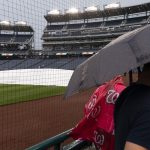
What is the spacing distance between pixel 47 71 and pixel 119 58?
75.4 feet

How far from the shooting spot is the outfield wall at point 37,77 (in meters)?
24.2

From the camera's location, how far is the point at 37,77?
2561cm

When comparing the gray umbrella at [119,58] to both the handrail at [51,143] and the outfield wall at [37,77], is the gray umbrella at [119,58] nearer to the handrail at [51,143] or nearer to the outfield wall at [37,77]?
the handrail at [51,143]

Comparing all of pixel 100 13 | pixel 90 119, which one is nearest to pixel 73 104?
pixel 90 119

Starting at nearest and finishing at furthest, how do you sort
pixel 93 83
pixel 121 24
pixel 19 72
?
pixel 93 83 < pixel 19 72 < pixel 121 24

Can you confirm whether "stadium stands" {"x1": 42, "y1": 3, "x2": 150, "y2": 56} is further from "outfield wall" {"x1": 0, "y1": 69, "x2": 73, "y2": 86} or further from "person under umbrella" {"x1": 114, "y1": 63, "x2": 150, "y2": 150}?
"person under umbrella" {"x1": 114, "y1": 63, "x2": 150, "y2": 150}

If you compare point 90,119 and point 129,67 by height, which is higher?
point 129,67

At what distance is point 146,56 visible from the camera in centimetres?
170

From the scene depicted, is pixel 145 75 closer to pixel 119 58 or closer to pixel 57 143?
pixel 119 58

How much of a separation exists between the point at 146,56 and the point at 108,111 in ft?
3.24

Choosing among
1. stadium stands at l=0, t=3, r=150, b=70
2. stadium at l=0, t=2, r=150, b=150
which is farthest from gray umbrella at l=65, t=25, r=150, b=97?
stadium stands at l=0, t=3, r=150, b=70

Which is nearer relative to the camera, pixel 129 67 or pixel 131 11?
pixel 129 67

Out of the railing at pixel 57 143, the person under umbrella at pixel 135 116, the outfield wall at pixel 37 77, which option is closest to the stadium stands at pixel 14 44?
the outfield wall at pixel 37 77

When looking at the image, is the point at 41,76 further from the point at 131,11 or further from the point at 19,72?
the point at 131,11
